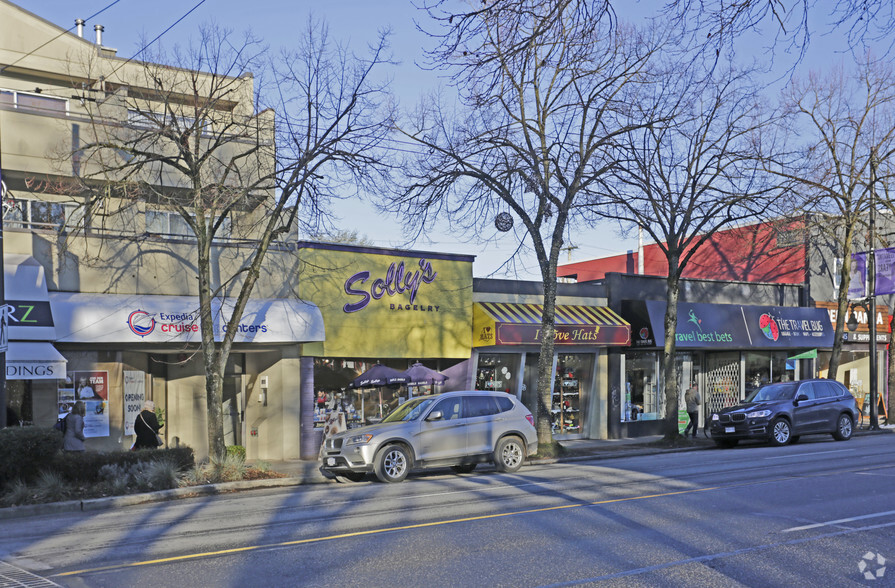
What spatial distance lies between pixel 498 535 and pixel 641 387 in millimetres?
18355

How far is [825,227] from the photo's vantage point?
88.8 feet

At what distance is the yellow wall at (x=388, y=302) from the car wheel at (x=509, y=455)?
5508mm

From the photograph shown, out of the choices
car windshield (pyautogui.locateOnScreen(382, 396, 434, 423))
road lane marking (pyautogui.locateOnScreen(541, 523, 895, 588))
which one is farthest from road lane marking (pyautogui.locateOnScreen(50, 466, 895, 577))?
car windshield (pyautogui.locateOnScreen(382, 396, 434, 423))

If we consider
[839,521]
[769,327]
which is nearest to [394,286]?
[839,521]

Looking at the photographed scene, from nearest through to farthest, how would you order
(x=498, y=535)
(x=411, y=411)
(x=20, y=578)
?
(x=20, y=578) → (x=498, y=535) → (x=411, y=411)

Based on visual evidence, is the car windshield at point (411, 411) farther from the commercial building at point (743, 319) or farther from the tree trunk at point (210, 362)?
the commercial building at point (743, 319)

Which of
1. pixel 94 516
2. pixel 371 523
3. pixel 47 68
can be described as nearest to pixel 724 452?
pixel 371 523

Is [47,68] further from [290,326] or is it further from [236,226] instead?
[290,326]

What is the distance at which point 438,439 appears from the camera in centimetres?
1584

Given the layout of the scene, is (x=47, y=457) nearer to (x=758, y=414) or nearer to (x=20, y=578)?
(x=20, y=578)

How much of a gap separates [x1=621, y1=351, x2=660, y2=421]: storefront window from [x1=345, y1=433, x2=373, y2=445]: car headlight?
1258cm

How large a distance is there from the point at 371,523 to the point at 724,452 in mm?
12626

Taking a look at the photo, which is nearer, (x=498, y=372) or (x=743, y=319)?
(x=498, y=372)

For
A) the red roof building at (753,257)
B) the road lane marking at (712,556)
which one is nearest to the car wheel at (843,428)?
the red roof building at (753,257)
